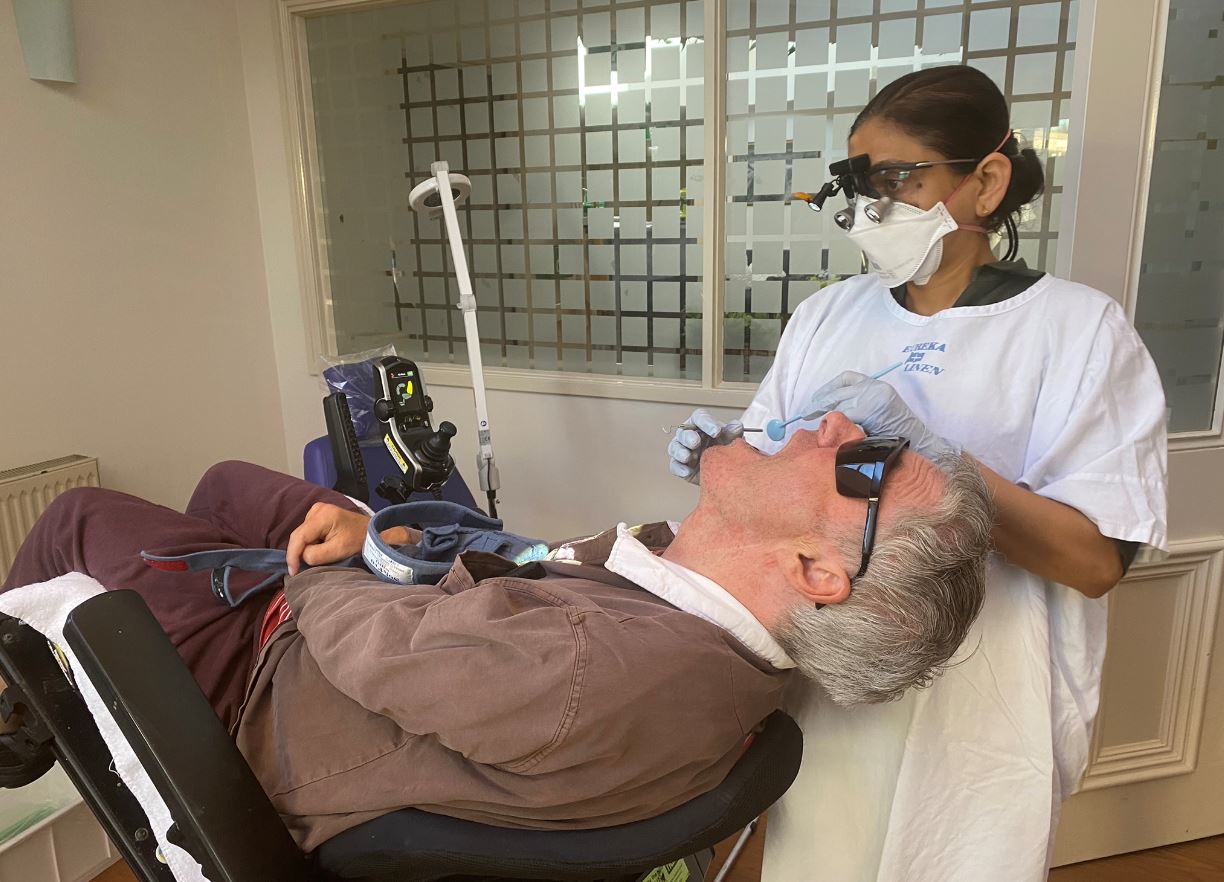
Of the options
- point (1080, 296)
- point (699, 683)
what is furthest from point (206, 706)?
point (1080, 296)

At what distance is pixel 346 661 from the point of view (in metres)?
0.90

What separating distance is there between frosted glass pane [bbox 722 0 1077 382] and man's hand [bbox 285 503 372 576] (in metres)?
1.47

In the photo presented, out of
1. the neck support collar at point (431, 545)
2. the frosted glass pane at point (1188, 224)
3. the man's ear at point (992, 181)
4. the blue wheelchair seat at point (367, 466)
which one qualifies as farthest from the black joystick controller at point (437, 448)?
the frosted glass pane at point (1188, 224)

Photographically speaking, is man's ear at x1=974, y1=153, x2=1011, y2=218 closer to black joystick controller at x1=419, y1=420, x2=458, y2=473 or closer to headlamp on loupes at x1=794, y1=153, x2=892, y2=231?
headlamp on loupes at x1=794, y1=153, x2=892, y2=231

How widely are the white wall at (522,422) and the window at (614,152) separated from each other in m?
0.13

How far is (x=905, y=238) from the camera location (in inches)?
46.9

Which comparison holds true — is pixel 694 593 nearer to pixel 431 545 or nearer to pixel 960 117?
pixel 431 545

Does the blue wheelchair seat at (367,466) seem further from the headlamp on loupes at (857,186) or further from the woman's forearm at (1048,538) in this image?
the woman's forearm at (1048,538)

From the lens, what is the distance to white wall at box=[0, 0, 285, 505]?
7.27ft

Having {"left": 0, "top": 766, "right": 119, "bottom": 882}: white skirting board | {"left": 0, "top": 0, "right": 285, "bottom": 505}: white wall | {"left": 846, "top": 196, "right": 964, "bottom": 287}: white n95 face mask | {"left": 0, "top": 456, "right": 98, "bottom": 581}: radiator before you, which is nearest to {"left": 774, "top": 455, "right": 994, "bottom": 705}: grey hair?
{"left": 846, "top": 196, "right": 964, "bottom": 287}: white n95 face mask

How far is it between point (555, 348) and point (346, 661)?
1908mm

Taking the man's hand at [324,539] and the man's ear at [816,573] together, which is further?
the man's hand at [324,539]

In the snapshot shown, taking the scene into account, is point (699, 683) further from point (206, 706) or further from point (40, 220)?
point (40, 220)

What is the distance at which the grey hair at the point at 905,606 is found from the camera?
0.92 m
